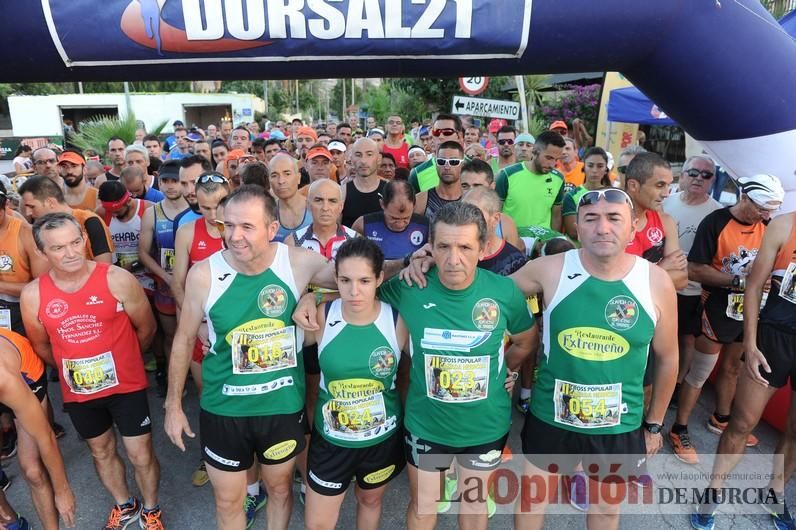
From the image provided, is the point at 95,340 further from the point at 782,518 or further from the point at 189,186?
the point at 782,518

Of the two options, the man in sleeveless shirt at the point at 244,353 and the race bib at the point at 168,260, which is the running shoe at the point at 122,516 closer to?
the man in sleeveless shirt at the point at 244,353

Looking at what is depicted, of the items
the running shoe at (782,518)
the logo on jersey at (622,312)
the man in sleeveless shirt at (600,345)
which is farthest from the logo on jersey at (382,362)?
A: the running shoe at (782,518)

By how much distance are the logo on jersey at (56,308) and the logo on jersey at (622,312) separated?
2.72 meters

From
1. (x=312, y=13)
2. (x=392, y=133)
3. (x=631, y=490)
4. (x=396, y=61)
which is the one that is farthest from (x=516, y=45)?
(x=392, y=133)

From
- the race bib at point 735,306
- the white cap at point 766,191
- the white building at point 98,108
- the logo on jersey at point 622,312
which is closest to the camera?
the logo on jersey at point 622,312

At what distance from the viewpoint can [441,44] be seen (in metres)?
2.74

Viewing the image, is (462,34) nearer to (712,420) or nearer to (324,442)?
(324,442)

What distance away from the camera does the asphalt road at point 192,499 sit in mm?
3121

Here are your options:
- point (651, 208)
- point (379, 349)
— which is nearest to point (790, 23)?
point (651, 208)

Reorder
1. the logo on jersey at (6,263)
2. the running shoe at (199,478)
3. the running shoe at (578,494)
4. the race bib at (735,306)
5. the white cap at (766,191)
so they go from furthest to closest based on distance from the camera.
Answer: the race bib at (735,306)
the running shoe at (199,478)
the logo on jersey at (6,263)
the running shoe at (578,494)
the white cap at (766,191)

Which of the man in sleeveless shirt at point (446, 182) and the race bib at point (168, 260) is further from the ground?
the man in sleeveless shirt at point (446, 182)

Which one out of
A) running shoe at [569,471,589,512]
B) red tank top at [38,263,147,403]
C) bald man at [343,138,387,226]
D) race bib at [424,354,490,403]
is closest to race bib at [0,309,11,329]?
red tank top at [38,263,147,403]

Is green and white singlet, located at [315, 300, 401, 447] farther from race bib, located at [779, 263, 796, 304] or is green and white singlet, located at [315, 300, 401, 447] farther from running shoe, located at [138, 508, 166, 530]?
race bib, located at [779, 263, 796, 304]

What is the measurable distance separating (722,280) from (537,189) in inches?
70.4
